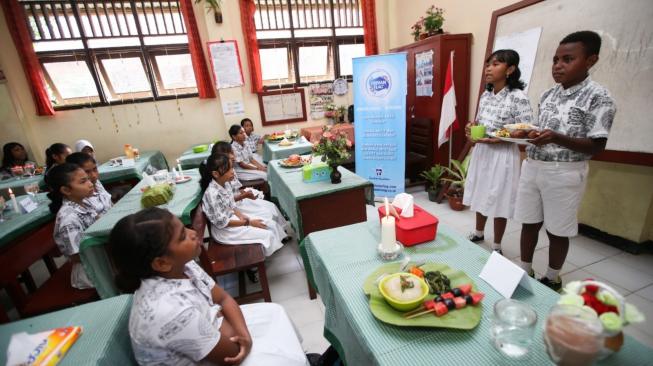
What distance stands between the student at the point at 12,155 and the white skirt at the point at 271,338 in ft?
16.4

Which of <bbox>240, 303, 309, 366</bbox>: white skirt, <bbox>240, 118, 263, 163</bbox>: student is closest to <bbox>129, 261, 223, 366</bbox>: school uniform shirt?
<bbox>240, 303, 309, 366</bbox>: white skirt

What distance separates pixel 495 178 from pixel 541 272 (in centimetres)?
84

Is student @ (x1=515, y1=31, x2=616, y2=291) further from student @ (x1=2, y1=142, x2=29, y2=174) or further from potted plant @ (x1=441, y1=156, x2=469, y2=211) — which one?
student @ (x1=2, y1=142, x2=29, y2=174)

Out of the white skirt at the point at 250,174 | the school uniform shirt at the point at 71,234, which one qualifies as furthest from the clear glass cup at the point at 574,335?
the white skirt at the point at 250,174

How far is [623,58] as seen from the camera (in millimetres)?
2186

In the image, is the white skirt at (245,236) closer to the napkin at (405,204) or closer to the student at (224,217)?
the student at (224,217)

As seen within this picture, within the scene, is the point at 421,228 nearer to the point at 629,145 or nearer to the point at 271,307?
the point at 271,307

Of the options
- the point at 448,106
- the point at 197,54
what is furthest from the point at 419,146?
the point at 197,54

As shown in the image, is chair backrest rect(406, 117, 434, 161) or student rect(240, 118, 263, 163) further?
student rect(240, 118, 263, 163)

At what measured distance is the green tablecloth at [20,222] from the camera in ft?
6.30

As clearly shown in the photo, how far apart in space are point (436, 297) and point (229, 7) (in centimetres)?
544

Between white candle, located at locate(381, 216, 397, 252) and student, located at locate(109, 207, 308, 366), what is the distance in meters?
0.58

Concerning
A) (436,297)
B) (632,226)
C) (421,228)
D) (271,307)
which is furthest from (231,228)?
(632,226)

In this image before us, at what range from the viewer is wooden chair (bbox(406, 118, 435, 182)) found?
13.7 feet
